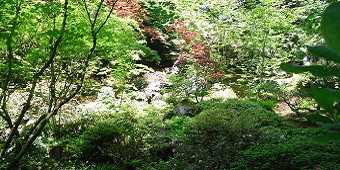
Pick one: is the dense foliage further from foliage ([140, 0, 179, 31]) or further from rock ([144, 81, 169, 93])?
rock ([144, 81, 169, 93])

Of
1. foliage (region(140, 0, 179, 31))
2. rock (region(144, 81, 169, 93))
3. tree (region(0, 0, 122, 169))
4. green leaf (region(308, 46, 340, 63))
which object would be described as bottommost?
rock (region(144, 81, 169, 93))

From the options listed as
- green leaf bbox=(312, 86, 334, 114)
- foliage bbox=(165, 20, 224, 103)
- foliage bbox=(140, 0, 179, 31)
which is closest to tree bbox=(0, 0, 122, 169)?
foliage bbox=(140, 0, 179, 31)

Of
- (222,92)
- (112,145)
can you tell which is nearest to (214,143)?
(112,145)

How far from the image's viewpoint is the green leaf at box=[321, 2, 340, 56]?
462 millimetres

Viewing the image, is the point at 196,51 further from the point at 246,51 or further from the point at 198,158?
the point at 198,158

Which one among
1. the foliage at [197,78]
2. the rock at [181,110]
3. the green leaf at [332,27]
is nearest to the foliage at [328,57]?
the green leaf at [332,27]

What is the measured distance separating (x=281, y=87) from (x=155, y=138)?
13.2ft

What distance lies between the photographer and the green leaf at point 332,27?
1.52 feet

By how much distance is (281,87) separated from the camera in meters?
5.16

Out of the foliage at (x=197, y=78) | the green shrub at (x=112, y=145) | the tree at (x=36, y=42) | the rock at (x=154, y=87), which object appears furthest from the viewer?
the rock at (x=154, y=87)

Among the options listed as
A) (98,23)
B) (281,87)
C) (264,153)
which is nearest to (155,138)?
(264,153)

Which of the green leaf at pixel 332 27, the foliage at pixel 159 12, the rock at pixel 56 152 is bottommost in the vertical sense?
the rock at pixel 56 152

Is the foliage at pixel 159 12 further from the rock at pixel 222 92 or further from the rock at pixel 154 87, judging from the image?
the rock at pixel 154 87

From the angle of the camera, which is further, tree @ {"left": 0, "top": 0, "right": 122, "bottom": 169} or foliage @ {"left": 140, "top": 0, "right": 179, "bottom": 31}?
foliage @ {"left": 140, "top": 0, "right": 179, "bottom": 31}
